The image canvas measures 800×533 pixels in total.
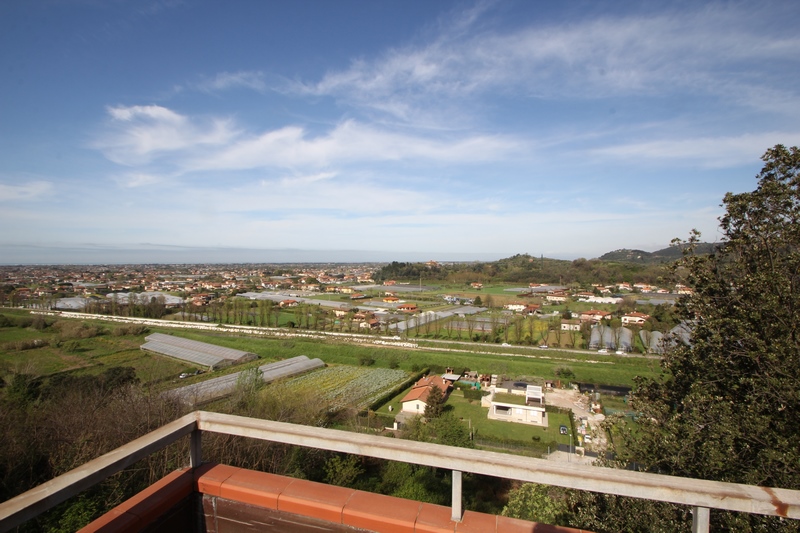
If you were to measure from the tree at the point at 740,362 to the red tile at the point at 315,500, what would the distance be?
298cm

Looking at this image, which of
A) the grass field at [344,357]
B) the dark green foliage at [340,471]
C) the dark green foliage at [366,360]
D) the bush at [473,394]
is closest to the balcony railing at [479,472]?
the dark green foliage at [340,471]

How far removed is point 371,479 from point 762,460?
17.6 feet

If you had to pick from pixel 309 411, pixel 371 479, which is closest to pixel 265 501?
pixel 371 479

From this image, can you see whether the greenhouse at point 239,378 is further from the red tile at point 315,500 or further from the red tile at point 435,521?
the red tile at point 435,521

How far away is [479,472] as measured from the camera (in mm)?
1109

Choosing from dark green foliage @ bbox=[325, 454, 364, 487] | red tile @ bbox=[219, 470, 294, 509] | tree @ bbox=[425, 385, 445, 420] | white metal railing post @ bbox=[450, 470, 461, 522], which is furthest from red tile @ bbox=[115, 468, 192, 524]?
tree @ bbox=[425, 385, 445, 420]

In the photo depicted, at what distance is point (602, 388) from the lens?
1870cm

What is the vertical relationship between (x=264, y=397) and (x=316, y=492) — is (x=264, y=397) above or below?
below

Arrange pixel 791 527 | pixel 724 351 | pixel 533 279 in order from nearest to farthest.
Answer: pixel 791 527 < pixel 724 351 < pixel 533 279

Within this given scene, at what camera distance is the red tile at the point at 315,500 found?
1.28 m

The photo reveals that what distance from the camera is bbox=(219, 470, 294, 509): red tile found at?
1.36 metres

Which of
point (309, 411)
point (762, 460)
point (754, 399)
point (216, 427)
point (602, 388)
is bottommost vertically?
point (602, 388)

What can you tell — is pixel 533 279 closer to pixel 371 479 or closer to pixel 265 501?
pixel 371 479

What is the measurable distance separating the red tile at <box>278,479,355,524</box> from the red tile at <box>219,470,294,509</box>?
31 millimetres
